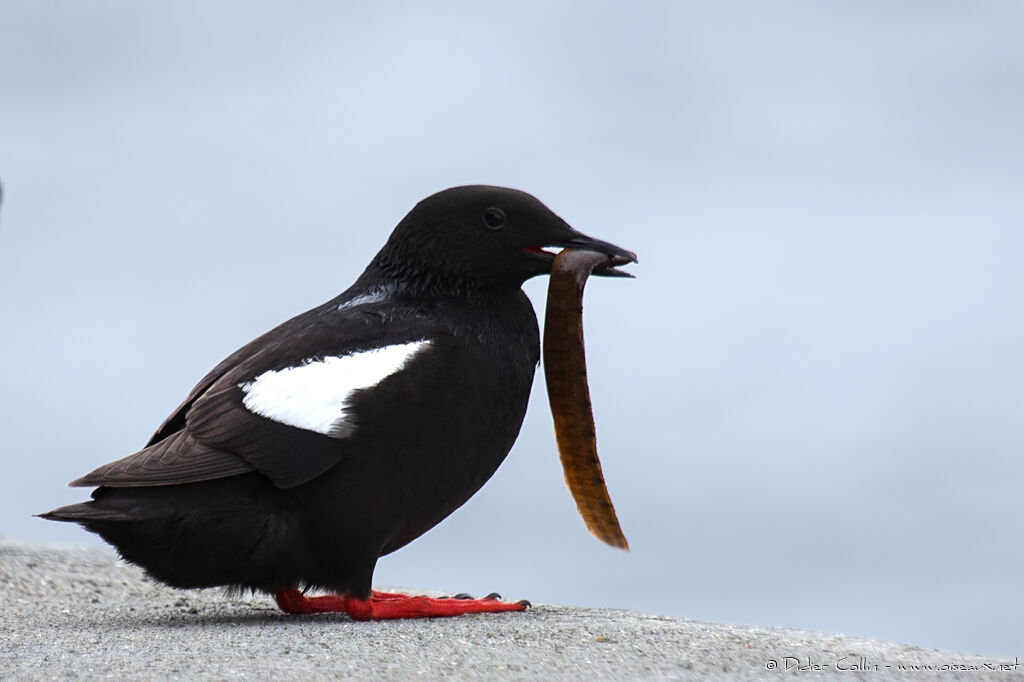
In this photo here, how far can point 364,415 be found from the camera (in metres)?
6.46

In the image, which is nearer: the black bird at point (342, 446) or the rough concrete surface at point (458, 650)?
the rough concrete surface at point (458, 650)

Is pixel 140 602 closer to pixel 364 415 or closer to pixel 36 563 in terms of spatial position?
pixel 36 563

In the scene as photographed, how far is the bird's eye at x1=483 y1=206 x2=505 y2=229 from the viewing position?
7031 mm

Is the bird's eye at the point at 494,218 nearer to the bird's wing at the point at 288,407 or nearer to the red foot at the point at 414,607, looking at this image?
the bird's wing at the point at 288,407

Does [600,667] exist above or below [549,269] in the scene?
below

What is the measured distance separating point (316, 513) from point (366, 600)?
52 cm

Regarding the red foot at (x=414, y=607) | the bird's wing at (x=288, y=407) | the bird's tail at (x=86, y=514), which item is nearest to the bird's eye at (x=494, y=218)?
the bird's wing at (x=288, y=407)

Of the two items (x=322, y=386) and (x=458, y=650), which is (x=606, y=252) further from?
(x=458, y=650)

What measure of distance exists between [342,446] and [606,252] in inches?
65.4

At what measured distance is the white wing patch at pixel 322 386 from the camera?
21.2 feet

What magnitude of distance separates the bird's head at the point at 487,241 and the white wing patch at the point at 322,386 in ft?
1.71

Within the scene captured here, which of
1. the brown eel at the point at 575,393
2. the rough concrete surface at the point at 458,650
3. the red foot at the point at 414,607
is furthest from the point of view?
the brown eel at the point at 575,393

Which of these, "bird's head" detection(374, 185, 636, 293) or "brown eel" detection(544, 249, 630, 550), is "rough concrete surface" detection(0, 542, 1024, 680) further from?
"bird's head" detection(374, 185, 636, 293)

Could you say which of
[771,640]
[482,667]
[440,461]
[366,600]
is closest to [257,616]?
[366,600]
